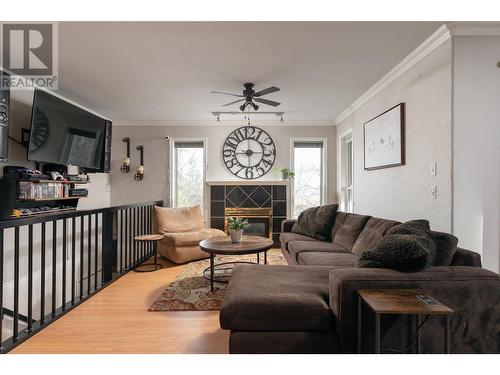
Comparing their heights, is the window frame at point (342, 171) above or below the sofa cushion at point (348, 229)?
above

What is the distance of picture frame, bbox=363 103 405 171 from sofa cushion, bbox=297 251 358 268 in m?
1.19

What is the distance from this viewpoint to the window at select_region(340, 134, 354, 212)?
206 inches

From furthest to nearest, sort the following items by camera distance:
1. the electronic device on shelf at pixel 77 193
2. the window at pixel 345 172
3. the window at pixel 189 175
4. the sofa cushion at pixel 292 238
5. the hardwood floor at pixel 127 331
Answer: the window at pixel 189 175 < the window at pixel 345 172 < the electronic device on shelf at pixel 77 193 < the sofa cushion at pixel 292 238 < the hardwood floor at pixel 127 331

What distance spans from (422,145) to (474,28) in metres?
0.98

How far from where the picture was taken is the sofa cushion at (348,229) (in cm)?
327

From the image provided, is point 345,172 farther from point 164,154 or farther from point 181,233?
point 164,154

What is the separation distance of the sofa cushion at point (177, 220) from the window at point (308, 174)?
198 cm

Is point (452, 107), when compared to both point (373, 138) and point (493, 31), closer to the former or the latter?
point (493, 31)

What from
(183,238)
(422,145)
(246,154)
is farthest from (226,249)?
(246,154)

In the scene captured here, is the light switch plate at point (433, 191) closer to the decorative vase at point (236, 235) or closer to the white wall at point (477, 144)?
the white wall at point (477, 144)

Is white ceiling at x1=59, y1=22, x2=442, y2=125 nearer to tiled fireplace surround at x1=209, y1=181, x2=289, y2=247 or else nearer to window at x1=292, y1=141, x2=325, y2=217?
window at x1=292, y1=141, x2=325, y2=217

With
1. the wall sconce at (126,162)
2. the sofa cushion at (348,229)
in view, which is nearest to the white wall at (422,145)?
the sofa cushion at (348,229)

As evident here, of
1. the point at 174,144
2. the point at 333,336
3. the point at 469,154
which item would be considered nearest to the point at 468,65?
the point at 469,154

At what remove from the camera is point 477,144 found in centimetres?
232
